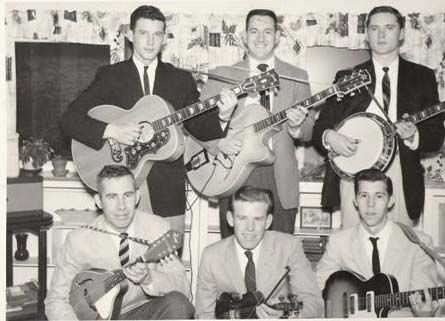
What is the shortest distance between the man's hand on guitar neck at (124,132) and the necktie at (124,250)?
392 millimetres

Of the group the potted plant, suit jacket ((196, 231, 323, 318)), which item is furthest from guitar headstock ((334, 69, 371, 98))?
the potted plant

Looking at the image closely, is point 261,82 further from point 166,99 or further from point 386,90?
point 386,90

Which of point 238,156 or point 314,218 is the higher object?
point 238,156

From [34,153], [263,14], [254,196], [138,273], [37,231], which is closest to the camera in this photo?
[138,273]

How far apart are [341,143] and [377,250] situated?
0.47 m

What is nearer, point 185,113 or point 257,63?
point 185,113

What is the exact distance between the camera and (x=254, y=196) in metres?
2.59

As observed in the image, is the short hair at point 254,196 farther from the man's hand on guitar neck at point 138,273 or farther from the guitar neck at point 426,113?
the guitar neck at point 426,113

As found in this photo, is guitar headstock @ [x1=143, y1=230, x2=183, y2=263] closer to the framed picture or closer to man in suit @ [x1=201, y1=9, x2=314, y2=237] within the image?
man in suit @ [x1=201, y1=9, x2=314, y2=237]

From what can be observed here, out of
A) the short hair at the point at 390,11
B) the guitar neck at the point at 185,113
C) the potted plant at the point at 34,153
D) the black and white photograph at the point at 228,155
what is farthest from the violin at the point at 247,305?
the short hair at the point at 390,11

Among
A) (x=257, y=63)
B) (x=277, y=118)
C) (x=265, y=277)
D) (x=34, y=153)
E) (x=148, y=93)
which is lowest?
(x=265, y=277)

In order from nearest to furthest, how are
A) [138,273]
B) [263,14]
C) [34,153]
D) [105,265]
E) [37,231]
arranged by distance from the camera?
[138,273] → [105,265] → [263,14] → [37,231] → [34,153]

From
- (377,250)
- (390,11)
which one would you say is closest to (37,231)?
(377,250)

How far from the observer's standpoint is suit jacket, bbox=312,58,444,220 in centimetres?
271
